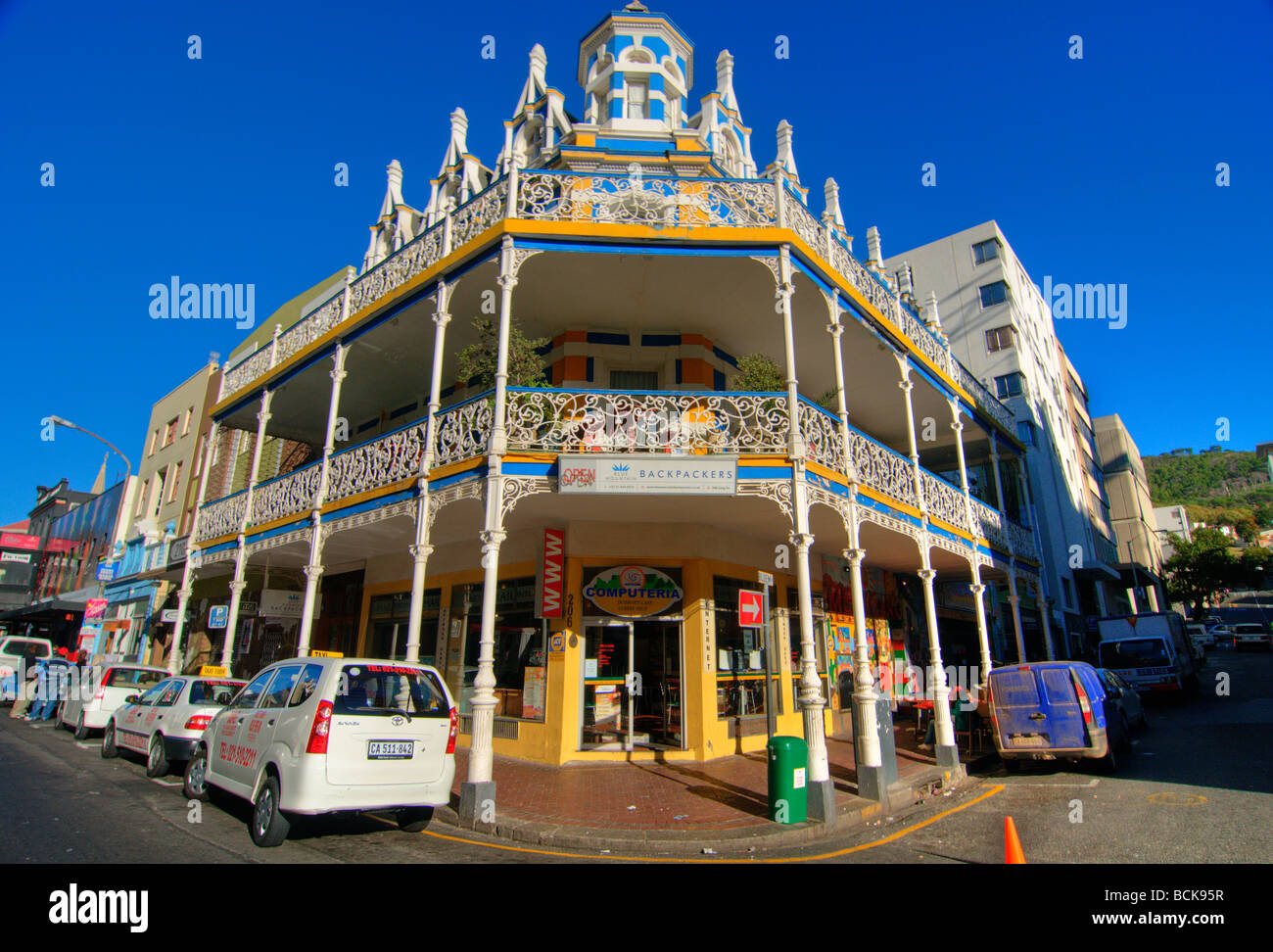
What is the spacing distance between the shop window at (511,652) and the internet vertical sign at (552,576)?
1.86ft

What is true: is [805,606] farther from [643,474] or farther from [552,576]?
[552,576]

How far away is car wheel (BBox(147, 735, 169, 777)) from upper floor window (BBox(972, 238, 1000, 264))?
122 feet

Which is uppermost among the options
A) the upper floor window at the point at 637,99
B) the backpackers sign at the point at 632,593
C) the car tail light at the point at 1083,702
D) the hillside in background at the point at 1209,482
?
the hillside in background at the point at 1209,482

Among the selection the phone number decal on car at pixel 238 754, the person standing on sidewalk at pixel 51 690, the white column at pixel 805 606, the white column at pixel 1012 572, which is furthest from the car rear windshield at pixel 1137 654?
the person standing on sidewalk at pixel 51 690

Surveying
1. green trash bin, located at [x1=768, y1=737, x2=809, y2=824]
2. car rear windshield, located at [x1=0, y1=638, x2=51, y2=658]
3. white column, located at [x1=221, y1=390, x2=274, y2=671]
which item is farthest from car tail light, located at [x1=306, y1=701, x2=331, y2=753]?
car rear windshield, located at [x1=0, y1=638, x2=51, y2=658]

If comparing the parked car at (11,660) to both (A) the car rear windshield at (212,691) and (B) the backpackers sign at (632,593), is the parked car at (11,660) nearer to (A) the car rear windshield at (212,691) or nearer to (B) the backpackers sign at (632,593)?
(A) the car rear windshield at (212,691)

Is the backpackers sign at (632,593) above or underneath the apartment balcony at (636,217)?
underneath

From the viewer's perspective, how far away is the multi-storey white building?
29.9 meters

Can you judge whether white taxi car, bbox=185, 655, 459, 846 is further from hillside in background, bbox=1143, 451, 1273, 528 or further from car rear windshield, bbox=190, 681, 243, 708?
hillside in background, bbox=1143, 451, 1273, 528

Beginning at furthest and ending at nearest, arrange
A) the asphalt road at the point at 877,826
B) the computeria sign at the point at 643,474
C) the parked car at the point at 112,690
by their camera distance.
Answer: the parked car at the point at 112,690 < the computeria sign at the point at 643,474 < the asphalt road at the point at 877,826

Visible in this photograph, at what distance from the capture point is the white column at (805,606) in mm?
7867
